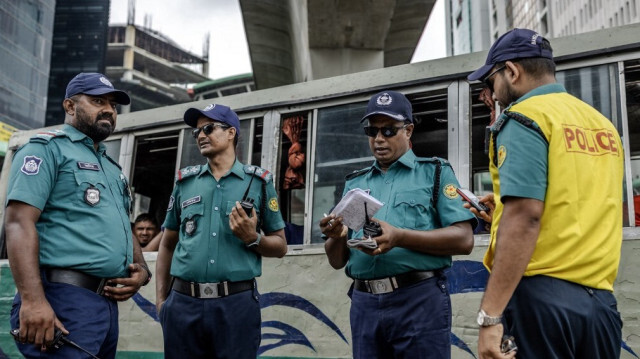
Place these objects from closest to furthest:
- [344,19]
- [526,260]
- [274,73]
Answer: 1. [526,260]
2. [344,19]
3. [274,73]

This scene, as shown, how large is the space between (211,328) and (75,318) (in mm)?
738

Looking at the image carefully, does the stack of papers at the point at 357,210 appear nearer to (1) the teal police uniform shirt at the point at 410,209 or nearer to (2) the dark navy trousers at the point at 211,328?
(1) the teal police uniform shirt at the point at 410,209

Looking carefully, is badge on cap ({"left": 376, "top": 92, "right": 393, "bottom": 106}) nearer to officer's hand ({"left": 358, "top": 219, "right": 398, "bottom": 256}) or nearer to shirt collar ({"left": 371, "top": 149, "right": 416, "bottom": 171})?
shirt collar ({"left": 371, "top": 149, "right": 416, "bottom": 171})

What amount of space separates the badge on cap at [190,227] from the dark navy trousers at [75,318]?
0.71 m

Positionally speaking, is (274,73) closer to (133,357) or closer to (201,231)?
(133,357)

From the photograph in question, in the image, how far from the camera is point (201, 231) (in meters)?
3.54

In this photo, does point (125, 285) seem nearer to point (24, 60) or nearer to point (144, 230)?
point (144, 230)

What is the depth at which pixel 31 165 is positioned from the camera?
9.66 feet

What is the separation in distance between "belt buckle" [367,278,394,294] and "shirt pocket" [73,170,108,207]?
1.52m

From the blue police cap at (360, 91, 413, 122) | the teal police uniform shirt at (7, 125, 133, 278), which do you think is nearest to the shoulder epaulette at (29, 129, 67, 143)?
the teal police uniform shirt at (7, 125, 133, 278)

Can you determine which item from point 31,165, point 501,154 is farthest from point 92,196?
point 501,154

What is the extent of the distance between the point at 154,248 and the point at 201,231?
9.96 feet

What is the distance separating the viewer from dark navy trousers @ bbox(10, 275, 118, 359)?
278 centimetres

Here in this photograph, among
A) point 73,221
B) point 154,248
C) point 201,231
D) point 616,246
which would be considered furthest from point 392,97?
point 154,248
